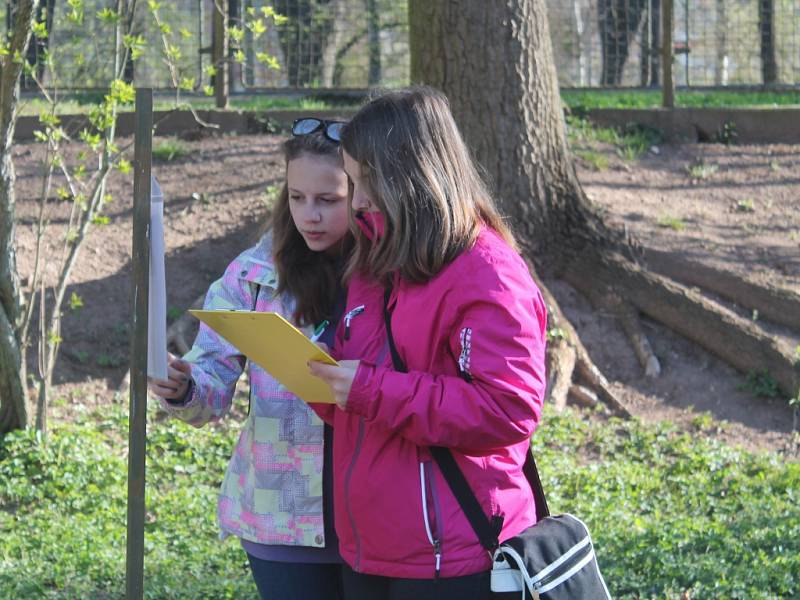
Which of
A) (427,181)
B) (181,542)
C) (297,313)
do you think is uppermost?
(427,181)

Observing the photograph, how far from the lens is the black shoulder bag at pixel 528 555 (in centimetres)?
236

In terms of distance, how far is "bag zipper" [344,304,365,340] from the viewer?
2588 millimetres

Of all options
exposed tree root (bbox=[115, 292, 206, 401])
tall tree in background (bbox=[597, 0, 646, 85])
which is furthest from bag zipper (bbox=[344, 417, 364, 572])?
tall tree in background (bbox=[597, 0, 646, 85])

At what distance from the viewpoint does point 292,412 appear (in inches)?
112

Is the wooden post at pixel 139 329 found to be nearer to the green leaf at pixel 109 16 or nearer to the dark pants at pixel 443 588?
the dark pants at pixel 443 588

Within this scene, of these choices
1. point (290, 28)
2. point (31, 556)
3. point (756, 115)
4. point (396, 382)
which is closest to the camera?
point (396, 382)

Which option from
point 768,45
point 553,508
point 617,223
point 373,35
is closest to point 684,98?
point 768,45

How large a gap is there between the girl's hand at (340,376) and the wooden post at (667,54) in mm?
8929

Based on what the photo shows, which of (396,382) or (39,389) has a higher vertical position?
(396,382)

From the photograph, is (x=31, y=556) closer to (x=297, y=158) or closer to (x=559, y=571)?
(x=297, y=158)

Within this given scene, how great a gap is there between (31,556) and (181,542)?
64 centimetres

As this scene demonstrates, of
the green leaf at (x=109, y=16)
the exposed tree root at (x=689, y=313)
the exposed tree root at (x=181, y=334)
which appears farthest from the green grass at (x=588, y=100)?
the green leaf at (x=109, y=16)

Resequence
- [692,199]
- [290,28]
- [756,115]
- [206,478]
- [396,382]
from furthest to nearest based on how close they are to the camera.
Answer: [290,28], [756,115], [692,199], [206,478], [396,382]

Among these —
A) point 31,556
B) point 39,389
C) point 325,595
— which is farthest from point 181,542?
point 325,595
